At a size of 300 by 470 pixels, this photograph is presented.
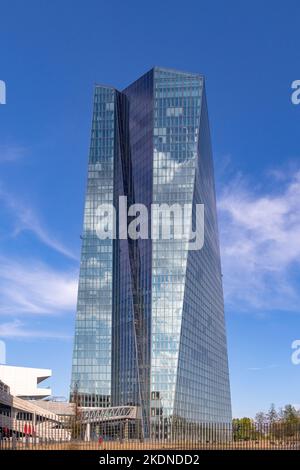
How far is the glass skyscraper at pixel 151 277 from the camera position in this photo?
438ft

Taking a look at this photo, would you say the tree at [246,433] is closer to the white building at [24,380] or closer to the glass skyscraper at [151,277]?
the glass skyscraper at [151,277]

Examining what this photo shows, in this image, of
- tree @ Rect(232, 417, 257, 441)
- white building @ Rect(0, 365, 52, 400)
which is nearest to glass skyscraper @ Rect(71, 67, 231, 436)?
white building @ Rect(0, 365, 52, 400)

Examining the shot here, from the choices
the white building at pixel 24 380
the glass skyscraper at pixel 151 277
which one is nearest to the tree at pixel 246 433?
the glass skyscraper at pixel 151 277

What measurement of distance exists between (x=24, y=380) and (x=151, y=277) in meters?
42.3

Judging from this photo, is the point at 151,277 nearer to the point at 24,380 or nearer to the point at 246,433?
the point at 24,380

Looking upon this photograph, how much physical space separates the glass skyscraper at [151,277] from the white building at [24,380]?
1123 centimetres

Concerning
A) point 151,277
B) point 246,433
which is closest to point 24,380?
point 151,277

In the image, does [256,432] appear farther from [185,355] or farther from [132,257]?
[132,257]

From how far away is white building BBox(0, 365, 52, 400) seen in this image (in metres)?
148

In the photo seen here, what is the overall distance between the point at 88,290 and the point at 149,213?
27.5 metres

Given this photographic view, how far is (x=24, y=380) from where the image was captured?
500ft

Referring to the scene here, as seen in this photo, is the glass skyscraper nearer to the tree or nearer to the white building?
the white building

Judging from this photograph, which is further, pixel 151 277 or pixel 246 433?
pixel 151 277
